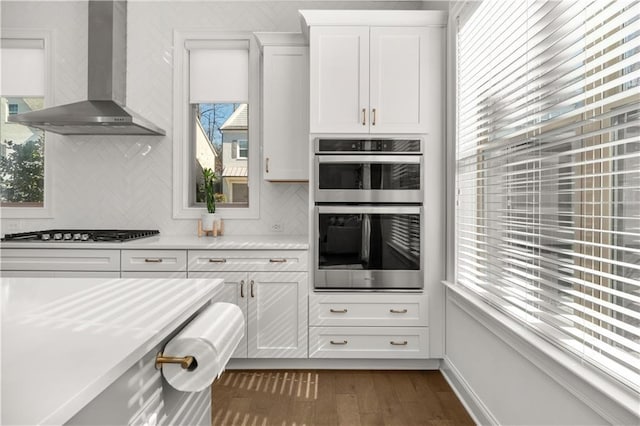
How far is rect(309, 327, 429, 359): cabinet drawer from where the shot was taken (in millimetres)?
2943

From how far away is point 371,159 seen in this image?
9.54 feet

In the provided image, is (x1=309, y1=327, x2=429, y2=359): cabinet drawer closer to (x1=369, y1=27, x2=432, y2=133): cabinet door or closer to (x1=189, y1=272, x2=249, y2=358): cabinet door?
(x1=189, y1=272, x2=249, y2=358): cabinet door

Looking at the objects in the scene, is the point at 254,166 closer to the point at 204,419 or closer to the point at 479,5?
the point at 479,5

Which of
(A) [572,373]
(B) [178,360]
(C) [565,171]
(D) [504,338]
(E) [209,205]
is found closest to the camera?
(B) [178,360]

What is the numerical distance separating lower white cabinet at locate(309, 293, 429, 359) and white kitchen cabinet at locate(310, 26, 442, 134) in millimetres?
1160

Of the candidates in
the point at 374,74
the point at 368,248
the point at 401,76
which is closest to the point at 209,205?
the point at 368,248

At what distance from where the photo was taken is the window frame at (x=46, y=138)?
3.61m

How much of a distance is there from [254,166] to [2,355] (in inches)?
116

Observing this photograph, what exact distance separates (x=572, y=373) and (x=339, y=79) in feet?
7.31

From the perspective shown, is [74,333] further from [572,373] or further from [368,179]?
[368,179]

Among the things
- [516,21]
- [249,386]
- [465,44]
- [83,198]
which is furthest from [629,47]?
[83,198]

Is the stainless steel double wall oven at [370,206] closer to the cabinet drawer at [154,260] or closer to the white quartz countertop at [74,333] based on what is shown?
the cabinet drawer at [154,260]

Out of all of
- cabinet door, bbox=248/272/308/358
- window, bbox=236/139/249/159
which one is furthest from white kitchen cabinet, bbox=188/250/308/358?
window, bbox=236/139/249/159

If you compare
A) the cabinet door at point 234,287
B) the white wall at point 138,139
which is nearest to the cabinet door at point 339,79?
the white wall at point 138,139
